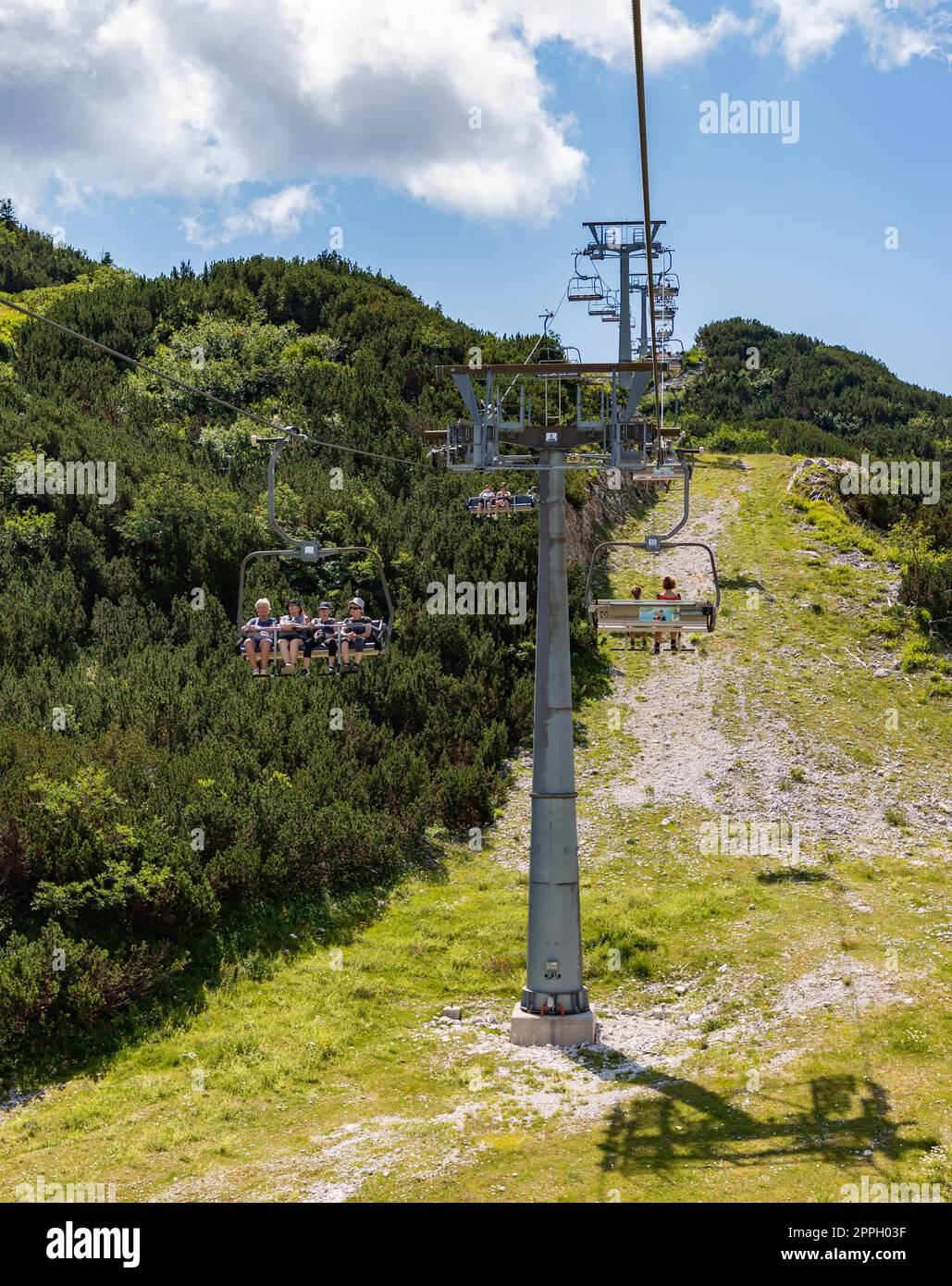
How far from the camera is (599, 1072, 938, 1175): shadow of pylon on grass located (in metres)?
13.4

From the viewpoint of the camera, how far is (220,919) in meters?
20.8

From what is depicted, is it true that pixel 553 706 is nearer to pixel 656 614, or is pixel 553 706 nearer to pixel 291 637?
pixel 656 614

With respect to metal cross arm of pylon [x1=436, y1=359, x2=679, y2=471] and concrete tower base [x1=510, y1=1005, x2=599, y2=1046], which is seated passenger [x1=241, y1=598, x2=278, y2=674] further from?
concrete tower base [x1=510, y1=1005, x2=599, y2=1046]

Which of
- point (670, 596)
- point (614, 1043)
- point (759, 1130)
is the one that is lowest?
point (614, 1043)

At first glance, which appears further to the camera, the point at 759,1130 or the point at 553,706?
the point at 553,706

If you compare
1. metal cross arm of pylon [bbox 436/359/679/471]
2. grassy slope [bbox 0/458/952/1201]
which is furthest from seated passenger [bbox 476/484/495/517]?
metal cross arm of pylon [bbox 436/359/679/471]

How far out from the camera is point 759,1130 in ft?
46.9

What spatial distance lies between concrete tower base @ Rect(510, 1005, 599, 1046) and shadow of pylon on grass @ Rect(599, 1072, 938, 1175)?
178cm

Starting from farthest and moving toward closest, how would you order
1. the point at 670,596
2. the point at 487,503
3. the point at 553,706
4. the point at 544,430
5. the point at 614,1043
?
the point at 487,503 < the point at 670,596 < the point at 614,1043 < the point at 553,706 < the point at 544,430

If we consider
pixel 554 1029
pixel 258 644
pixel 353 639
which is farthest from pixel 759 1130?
pixel 258 644

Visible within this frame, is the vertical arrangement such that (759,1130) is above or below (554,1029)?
below

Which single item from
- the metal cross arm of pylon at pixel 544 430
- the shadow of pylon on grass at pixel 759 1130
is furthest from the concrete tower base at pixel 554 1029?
the metal cross arm of pylon at pixel 544 430

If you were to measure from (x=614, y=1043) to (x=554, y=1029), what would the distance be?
89 centimetres

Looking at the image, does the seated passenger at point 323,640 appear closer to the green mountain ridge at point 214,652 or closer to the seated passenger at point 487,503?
the green mountain ridge at point 214,652
